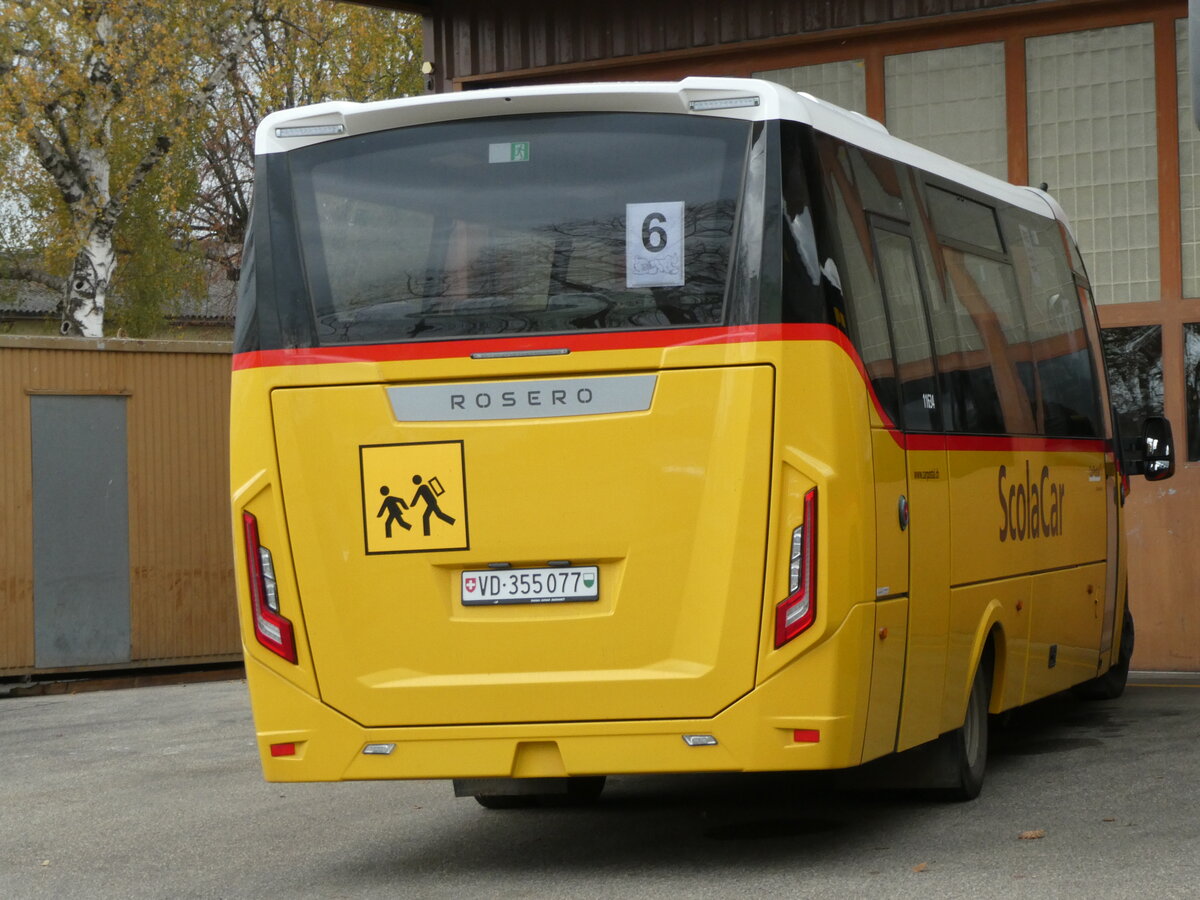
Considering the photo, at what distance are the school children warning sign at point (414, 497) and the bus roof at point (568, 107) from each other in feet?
4.06

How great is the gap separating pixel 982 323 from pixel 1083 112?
20.8 ft

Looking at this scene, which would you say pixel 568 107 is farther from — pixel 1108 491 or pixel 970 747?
pixel 1108 491

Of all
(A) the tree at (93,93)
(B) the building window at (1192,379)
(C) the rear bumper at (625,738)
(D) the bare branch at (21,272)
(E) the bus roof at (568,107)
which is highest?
(A) the tree at (93,93)

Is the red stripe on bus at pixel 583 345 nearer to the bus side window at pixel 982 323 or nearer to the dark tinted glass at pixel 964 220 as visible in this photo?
the bus side window at pixel 982 323

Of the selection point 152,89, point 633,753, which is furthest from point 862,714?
point 152,89

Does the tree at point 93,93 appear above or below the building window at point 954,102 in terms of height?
above

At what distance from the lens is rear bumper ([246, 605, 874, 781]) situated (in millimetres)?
6812

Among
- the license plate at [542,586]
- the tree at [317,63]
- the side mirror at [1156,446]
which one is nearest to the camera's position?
the license plate at [542,586]

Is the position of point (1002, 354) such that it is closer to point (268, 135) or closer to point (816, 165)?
point (816, 165)

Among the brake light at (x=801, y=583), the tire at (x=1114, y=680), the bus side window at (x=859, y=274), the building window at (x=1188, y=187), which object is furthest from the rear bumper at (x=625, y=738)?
the building window at (x=1188, y=187)

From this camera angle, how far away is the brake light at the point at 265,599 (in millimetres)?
7191

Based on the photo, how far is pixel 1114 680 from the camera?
12.3 meters

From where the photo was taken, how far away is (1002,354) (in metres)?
9.03

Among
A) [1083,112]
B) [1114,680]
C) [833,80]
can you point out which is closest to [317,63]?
[833,80]
